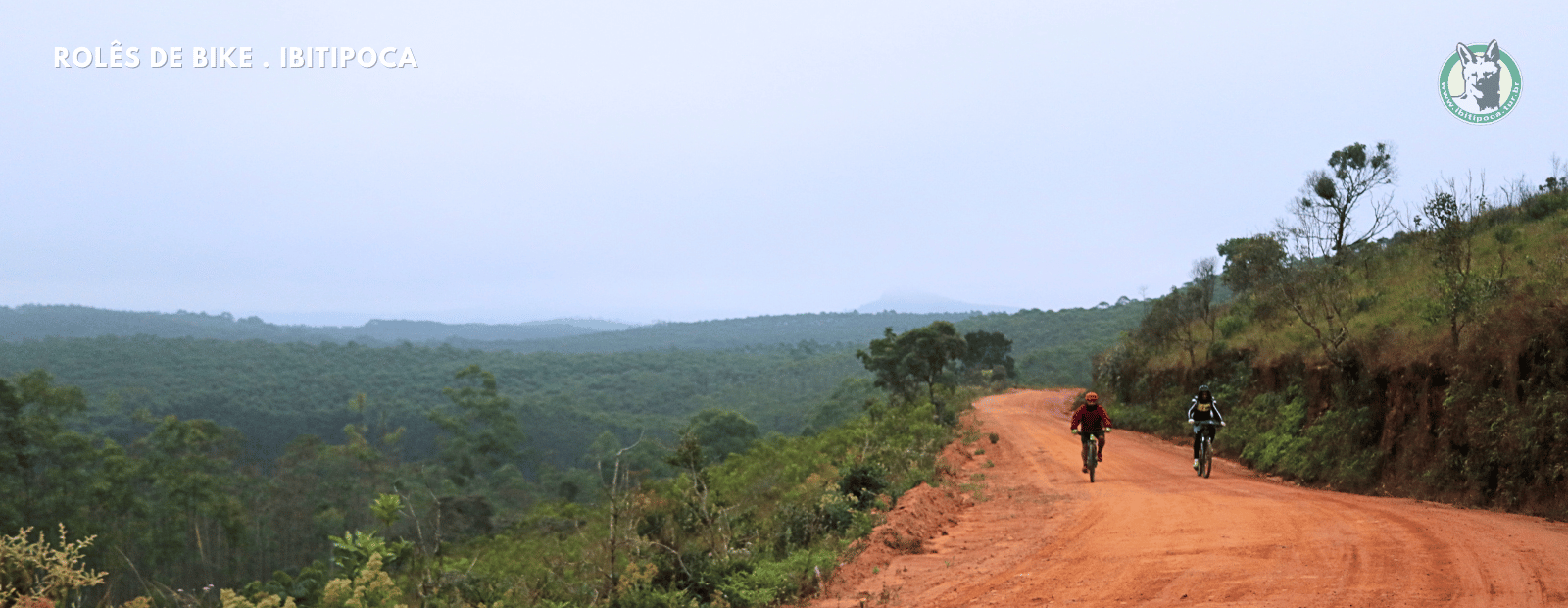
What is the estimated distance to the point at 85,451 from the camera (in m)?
44.1

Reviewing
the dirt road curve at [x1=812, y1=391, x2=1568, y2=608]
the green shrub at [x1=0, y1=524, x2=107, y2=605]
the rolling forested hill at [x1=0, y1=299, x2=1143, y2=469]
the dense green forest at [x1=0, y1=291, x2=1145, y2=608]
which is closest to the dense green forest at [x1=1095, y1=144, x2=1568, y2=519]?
the dirt road curve at [x1=812, y1=391, x2=1568, y2=608]

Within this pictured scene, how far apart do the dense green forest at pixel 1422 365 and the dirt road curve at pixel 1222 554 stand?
86 cm

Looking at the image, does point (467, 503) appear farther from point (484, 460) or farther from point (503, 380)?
point (503, 380)

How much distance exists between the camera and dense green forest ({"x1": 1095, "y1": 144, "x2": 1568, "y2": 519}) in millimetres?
10312

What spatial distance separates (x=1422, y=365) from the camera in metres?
12.7

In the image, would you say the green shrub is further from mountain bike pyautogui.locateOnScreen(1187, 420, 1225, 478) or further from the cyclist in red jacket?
mountain bike pyautogui.locateOnScreen(1187, 420, 1225, 478)

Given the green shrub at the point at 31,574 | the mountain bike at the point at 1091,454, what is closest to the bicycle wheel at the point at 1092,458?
the mountain bike at the point at 1091,454

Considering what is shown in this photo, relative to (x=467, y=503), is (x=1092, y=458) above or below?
above

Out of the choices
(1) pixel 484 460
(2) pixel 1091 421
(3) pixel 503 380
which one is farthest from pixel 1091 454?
(3) pixel 503 380

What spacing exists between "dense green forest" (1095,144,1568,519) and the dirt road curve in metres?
0.86

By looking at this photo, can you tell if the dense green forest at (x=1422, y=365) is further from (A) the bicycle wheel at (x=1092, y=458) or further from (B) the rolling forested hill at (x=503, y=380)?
(B) the rolling forested hill at (x=503, y=380)

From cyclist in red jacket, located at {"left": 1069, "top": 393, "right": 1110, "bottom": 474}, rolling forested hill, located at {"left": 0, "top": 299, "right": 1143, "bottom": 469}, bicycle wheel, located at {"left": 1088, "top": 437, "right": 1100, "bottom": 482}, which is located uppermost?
cyclist in red jacket, located at {"left": 1069, "top": 393, "right": 1110, "bottom": 474}

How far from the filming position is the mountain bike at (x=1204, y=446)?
1495 cm

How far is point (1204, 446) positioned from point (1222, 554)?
793cm
